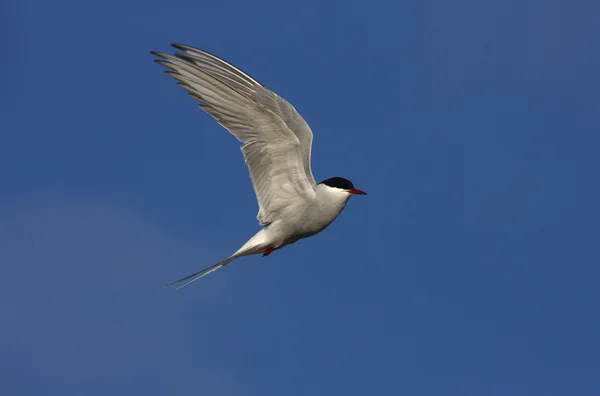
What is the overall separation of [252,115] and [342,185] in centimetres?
145

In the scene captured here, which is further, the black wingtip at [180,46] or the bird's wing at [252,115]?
the black wingtip at [180,46]

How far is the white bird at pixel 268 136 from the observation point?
17203mm

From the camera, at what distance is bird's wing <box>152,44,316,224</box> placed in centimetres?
1719

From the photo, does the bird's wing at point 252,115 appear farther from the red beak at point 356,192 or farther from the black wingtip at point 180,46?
the red beak at point 356,192

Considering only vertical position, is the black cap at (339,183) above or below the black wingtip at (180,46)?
below

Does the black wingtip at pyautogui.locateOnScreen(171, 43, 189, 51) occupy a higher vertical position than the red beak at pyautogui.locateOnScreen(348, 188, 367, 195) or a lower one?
higher

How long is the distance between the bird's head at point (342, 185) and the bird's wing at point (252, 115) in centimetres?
25

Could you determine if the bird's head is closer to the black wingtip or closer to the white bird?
the white bird

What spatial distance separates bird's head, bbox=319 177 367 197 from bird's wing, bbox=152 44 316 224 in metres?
0.25

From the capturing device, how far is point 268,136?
56.7 ft

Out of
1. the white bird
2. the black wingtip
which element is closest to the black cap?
the white bird

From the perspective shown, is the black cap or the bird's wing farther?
the black cap

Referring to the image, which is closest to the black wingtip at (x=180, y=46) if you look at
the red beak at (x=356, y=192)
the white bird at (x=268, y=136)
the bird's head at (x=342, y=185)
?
Answer: the white bird at (x=268, y=136)

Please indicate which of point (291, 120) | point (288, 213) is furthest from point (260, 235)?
point (291, 120)
